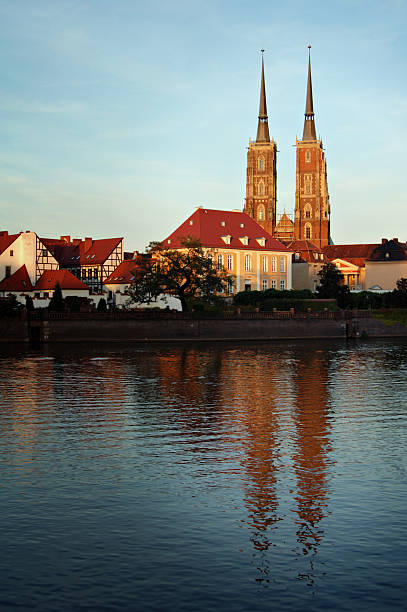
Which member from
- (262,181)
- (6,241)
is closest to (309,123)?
(262,181)

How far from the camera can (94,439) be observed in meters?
21.7

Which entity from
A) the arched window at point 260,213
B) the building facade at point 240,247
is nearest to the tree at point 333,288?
the building facade at point 240,247

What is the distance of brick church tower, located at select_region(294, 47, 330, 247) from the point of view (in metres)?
154

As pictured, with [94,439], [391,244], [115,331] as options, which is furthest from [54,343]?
[391,244]

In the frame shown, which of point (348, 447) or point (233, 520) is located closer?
point (233, 520)

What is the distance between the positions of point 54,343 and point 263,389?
37251 mm

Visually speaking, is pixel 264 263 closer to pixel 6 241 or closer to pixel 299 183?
pixel 6 241

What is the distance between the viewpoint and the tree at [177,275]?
73875mm

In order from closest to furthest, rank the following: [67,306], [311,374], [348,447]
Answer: [348,447], [311,374], [67,306]

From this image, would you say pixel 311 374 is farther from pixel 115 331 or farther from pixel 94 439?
pixel 115 331

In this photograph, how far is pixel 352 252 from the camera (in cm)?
14425

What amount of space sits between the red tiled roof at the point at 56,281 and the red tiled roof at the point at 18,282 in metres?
1.19

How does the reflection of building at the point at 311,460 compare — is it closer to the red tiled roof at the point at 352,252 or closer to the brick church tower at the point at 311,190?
the red tiled roof at the point at 352,252

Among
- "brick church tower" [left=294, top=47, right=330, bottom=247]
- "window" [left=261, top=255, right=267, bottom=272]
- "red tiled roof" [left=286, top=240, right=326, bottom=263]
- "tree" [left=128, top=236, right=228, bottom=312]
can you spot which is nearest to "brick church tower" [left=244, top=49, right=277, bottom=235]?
"brick church tower" [left=294, top=47, right=330, bottom=247]
